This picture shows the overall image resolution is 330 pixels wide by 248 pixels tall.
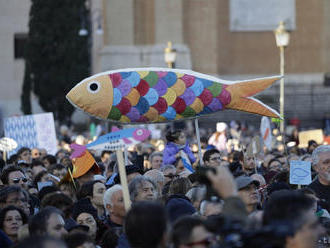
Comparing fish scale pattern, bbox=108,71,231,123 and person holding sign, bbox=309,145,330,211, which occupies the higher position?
fish scale pattern, bbox=108,71,231,123

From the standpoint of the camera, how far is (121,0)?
38062mm

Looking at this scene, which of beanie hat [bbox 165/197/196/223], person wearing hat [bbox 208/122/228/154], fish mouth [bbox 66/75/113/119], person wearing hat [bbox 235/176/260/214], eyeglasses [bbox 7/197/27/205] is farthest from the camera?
person wearing hat [bbox 208/122/228/154]

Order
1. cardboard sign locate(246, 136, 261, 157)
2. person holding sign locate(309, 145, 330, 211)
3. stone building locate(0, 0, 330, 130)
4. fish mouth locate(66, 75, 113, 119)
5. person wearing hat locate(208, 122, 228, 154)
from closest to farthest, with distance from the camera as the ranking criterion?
person holding sign locate(309, 145, 330, 211)
fish mouth locate(66, 75, 113, 119)
cardboard sign locate(246, 136, 261, 157)
person wearing hat locate(208, 122, 228, 154)
stone building locate(0, 0, 330, 130)

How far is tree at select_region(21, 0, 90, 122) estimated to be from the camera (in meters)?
39.3

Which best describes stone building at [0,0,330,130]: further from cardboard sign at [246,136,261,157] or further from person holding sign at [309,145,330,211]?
person holding sign at [309,145,330,211]

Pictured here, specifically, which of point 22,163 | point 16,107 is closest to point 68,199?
point 22,163

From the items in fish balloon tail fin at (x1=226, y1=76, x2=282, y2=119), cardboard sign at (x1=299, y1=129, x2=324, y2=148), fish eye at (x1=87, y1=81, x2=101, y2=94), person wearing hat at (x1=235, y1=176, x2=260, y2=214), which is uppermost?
fish eye at (x1=87, y1=81, x2=101, y2=94)

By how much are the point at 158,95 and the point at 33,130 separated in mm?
9630

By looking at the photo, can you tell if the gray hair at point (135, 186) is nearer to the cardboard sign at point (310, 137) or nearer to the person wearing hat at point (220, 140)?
the person wearing hat at point (220, 140)

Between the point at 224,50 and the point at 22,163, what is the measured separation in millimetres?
26605

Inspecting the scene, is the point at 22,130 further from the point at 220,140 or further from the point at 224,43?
the point at 224,43

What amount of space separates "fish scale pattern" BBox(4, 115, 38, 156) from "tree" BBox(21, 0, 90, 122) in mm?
18398

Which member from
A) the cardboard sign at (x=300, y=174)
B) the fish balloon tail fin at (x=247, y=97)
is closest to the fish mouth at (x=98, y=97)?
the fish balloon tail fin at (x=247, y=97)

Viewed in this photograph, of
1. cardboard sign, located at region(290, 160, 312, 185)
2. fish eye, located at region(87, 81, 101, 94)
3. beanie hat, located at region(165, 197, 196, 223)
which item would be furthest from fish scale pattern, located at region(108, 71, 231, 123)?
beanie hat, located at region(165, 197, 196, 223)
